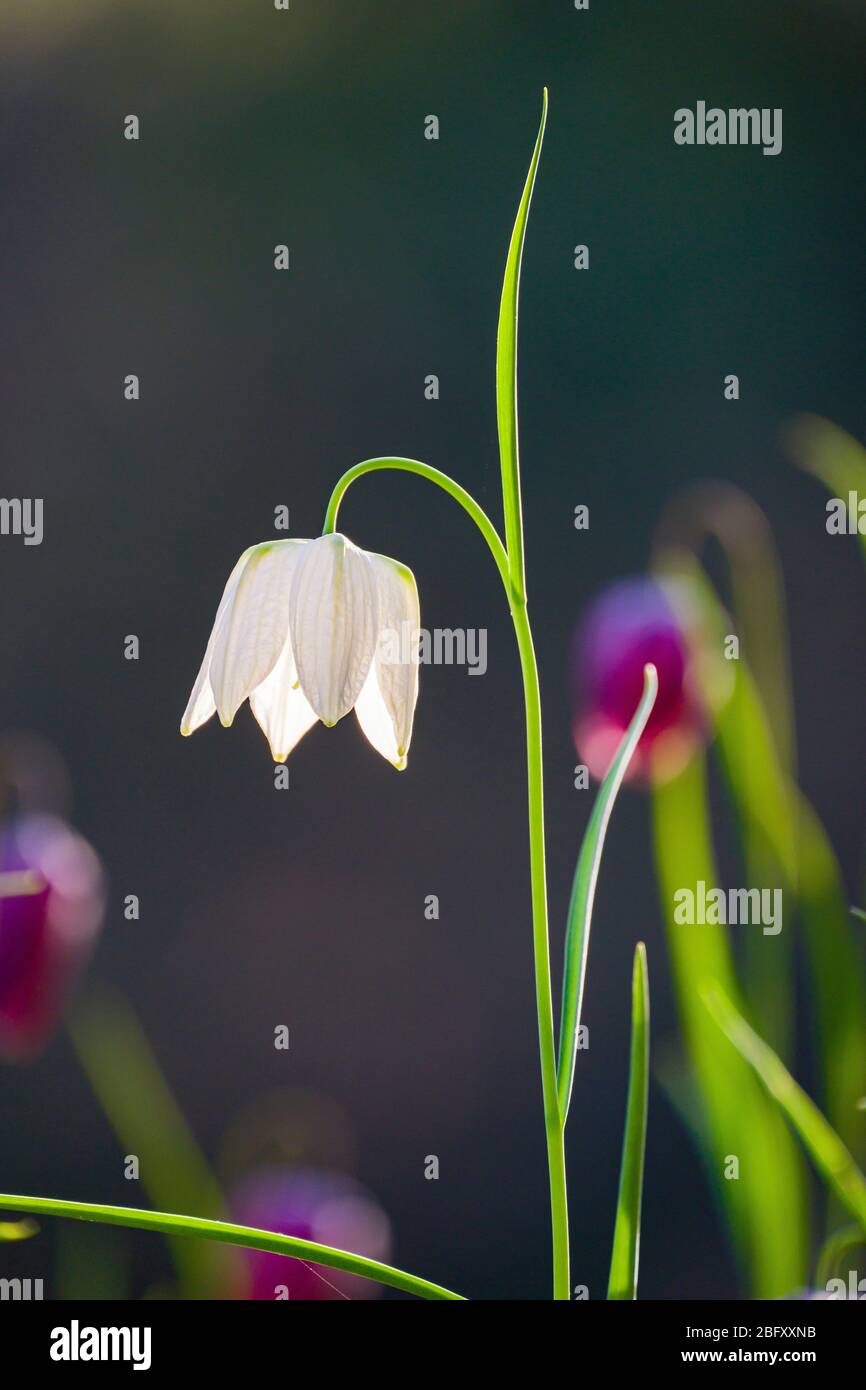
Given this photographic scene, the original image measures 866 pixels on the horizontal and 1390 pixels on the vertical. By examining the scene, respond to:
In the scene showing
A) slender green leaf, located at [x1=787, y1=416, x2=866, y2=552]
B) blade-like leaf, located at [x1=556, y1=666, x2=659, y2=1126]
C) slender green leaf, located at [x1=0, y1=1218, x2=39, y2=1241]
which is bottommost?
slender green leaf, located at [x1=0, y1=1218, x2=39, y2=1241]

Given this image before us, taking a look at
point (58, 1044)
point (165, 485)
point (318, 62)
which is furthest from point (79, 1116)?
point (318, 62)

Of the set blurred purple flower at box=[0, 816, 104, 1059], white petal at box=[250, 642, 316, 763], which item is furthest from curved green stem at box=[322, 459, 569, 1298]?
blurred purple flower at box=[0, 816, 104, 1059]

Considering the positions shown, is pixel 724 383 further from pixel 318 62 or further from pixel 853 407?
pixel 318 62

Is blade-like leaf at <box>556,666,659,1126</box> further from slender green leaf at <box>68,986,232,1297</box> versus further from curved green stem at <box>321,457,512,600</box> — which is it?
slender green leaf at <box>68,986,232,1297</box>

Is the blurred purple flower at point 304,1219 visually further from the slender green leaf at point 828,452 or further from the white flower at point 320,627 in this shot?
the slender green leaf at point 828,452

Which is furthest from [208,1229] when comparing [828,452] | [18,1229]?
[828,452]

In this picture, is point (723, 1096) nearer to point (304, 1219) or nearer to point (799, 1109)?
point (799, 1109)
